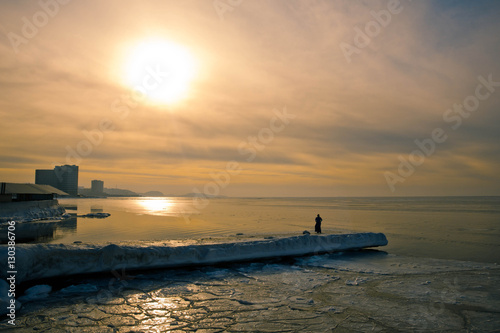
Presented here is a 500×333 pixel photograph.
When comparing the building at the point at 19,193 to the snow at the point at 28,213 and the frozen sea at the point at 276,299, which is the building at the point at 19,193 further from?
the frozen sea at the point at 276,299

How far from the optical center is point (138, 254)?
464 inches

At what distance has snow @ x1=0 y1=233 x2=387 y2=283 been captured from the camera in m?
9.92

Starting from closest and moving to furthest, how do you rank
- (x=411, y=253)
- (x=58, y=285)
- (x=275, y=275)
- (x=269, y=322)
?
1. (x=269, y=322)
2. (x=58, y=285)
3. (x=275, y=275)
4. (x=411, y=253)

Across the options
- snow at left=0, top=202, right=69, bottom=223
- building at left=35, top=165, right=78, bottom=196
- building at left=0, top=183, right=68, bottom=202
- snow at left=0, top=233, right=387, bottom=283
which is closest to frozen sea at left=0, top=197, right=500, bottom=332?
snow at left=0, top=233, right=387, bottom=283

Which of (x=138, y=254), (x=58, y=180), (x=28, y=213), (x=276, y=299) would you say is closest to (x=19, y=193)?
(x=28, y=213)

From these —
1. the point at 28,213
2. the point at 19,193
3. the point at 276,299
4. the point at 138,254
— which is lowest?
the point at 276,299

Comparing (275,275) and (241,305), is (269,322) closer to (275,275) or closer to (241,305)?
(241,305)

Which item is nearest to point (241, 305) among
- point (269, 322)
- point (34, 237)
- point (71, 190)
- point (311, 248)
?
point (269, 322)

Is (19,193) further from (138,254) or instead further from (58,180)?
(58,180)

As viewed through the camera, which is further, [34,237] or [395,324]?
[34,237]

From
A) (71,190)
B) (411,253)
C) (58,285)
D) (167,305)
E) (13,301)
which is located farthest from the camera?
(71,190)

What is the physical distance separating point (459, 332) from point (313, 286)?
4322 mm

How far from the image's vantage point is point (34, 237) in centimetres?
2122

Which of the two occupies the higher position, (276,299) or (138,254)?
(138,254)
